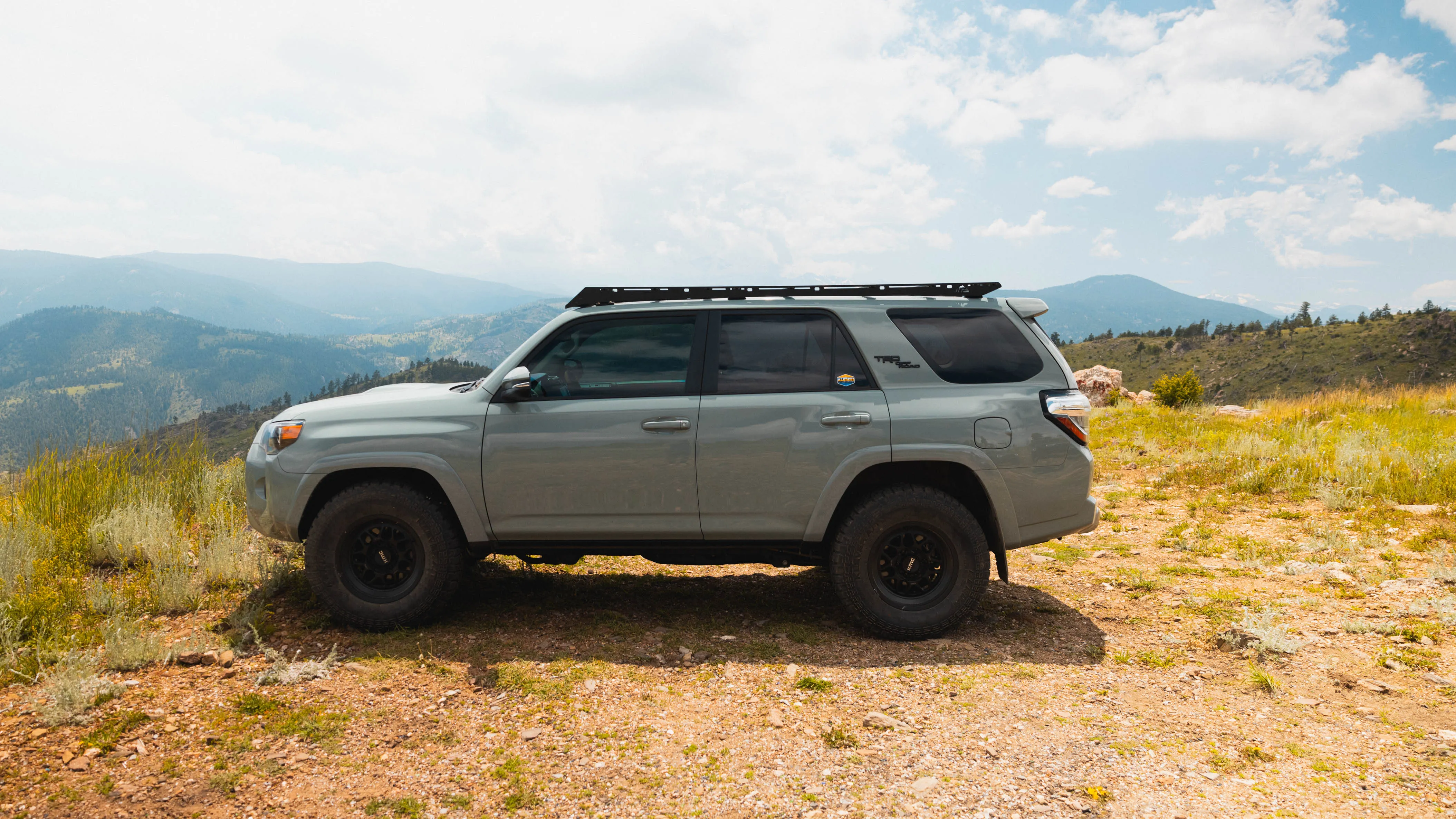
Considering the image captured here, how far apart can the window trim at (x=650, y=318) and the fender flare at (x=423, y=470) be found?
631 millimetres

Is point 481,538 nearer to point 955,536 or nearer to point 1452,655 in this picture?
point 955,536

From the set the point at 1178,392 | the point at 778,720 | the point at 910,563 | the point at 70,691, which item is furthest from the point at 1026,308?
the point at 1178,392

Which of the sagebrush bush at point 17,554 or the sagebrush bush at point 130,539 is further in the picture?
the sagebrush bush at point 130,539

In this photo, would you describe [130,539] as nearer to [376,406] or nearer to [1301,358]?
[376,406]

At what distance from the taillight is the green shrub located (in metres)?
17.9

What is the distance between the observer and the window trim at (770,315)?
4.53 meters

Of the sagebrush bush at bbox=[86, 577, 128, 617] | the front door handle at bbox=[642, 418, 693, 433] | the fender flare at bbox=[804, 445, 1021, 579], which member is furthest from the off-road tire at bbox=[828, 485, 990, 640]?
the sagebrush bush at bbox=[86, 577, 128, 617]

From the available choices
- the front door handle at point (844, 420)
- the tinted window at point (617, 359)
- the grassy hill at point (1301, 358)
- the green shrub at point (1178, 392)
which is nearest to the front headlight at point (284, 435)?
the tinted window at point (617, 359)

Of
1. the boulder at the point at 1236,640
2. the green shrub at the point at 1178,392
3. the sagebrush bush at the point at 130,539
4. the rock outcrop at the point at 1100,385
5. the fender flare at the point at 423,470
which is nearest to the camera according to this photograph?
the boulder at the point at 1236,640

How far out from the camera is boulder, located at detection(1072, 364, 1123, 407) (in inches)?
867

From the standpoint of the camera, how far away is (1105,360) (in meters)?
70.8

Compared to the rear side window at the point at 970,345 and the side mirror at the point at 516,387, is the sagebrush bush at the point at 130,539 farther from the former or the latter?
the rear side window at the point at 970,345

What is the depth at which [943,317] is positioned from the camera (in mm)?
4680

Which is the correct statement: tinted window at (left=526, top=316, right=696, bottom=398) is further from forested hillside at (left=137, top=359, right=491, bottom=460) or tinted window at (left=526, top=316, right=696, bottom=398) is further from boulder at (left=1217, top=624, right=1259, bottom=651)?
forested hillside at (left=137, top=359, right=491, bottom=460)
